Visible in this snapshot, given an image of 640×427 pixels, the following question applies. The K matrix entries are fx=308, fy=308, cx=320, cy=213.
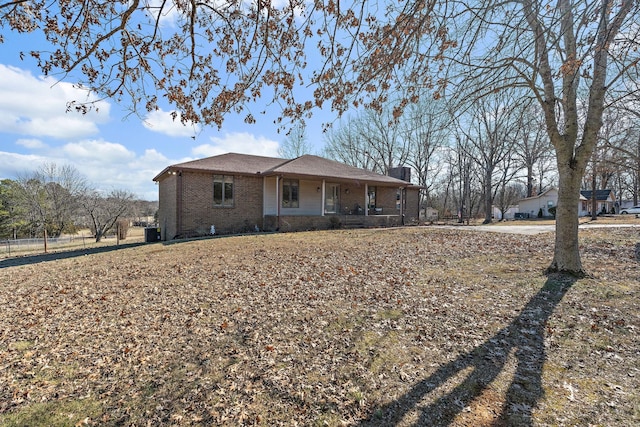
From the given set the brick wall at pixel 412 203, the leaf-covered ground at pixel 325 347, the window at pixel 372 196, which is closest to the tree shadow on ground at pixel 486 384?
the leaf-covered ground at pixel 325 347

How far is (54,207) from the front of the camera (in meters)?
27.3

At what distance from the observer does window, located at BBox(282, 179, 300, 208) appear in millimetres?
17642

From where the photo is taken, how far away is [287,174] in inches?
631

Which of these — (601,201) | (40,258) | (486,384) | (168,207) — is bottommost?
(486,384)

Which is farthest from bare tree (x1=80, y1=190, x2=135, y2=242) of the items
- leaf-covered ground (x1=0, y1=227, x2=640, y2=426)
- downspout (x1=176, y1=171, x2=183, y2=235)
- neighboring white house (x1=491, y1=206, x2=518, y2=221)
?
neighboring white house (x1=491, y1=206, x2=518, y2=221)

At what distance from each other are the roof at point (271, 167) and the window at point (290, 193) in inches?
35.6

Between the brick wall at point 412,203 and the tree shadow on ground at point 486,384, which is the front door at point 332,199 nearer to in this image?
the brick wall at point 412,203

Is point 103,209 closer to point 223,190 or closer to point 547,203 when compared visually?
point 223,190

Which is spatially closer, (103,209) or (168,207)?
(168,207)

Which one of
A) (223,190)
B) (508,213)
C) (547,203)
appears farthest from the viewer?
(508,213)

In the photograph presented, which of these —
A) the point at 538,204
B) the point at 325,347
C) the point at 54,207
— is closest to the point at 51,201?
the point at 54,207

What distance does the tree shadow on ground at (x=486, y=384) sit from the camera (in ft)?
8.96

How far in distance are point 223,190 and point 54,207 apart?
71.9 ft

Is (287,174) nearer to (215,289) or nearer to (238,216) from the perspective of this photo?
(238,216)
